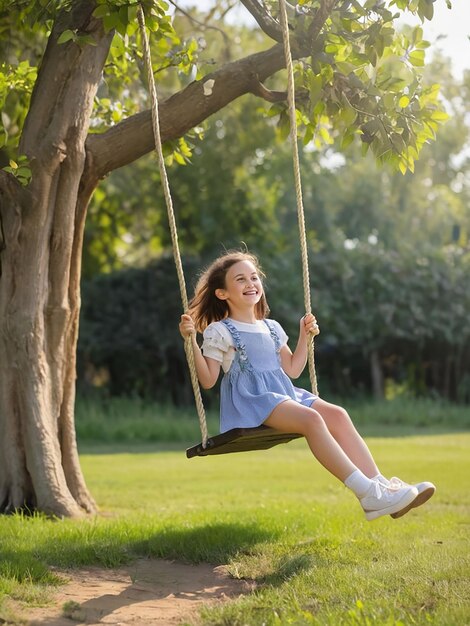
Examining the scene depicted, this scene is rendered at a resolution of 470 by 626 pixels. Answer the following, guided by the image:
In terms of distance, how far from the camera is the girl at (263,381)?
4809 millimetres

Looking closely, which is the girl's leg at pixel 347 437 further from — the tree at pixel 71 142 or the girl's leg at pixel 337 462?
the tree at pixel 71 142

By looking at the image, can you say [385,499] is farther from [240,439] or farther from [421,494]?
[240,439]

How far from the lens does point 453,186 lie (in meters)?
27.4

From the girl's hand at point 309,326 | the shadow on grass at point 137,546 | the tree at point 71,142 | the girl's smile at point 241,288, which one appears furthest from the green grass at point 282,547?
the girl's smile at point 241,288

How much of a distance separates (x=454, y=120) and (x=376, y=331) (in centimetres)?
1052

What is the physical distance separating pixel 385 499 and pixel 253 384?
0.98m

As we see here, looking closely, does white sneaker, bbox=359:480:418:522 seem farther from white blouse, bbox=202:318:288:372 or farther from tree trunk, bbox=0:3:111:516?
tree trunk, bbox=0:3:111:516

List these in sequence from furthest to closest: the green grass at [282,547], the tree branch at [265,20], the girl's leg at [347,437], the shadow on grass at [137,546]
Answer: the tree branch at [265,20] < the shadow on grass at [137,546] < the girl's leg at [347,437] < the green grass at [282,547]

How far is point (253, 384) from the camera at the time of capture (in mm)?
5285

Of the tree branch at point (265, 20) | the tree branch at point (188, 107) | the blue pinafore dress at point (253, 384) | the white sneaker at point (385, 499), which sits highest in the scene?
the tree branch at point (265, 20)

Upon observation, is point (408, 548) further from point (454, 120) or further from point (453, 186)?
point (453, 186)

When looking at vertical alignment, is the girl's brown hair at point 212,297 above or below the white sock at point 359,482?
above

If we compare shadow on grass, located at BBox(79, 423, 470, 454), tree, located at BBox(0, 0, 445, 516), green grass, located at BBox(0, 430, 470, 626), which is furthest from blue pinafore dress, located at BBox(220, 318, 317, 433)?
shadow on grass, located at BBox(79, 423, 470, 454)

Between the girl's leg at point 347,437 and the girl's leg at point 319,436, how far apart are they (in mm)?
165
